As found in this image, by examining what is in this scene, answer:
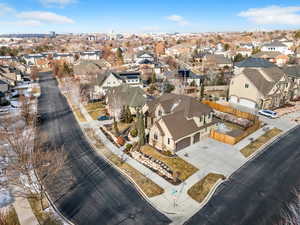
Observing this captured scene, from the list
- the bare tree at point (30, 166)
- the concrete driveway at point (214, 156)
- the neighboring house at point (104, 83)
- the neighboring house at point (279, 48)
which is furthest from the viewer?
the neighboring house at point (279, 48)

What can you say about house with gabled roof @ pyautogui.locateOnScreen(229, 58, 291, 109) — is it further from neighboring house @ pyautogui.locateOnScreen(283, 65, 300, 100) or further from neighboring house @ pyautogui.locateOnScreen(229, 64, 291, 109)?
neighboring house @ pyautogui.locateOnScreen(283, 65, 300, 100)

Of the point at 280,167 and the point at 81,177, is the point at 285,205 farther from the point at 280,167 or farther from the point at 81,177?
the point at 81,177

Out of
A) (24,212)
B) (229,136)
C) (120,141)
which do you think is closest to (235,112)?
(229,136)

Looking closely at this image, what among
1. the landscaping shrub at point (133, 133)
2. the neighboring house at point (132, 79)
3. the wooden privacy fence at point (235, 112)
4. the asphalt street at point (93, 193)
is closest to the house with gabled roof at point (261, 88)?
the wooden privacy fence at point (235, 112)

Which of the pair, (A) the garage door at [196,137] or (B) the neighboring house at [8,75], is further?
(B) the neighboring house at [8,75]

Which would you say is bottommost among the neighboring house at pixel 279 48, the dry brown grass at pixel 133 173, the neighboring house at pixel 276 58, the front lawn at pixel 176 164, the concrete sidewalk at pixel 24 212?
the concrete sidewalk at pixel 24 212

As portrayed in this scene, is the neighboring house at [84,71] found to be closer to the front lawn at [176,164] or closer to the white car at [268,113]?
the front lawn at [176,164]

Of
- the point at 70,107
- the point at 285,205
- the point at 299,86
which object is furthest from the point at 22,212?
the point at 299,86

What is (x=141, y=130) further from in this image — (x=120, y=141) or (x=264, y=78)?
(x=264, y=78)

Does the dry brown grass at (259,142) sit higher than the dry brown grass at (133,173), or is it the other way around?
the dry brown grass at (259,142)
